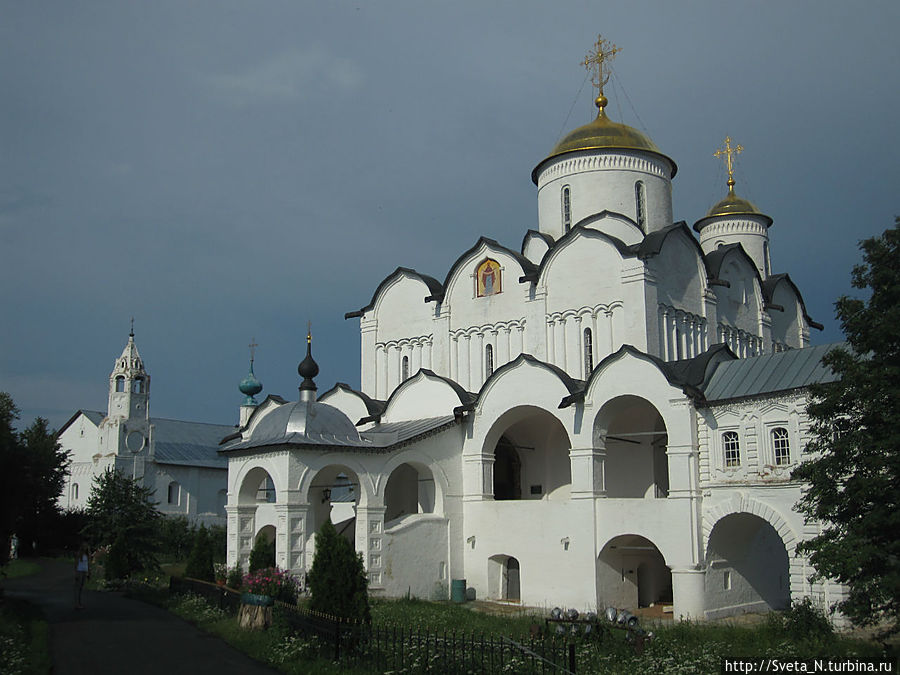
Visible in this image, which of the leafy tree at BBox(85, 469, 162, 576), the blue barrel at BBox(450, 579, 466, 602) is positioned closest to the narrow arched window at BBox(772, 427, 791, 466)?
the blue barrel at BBox(450, 579, 466, 602)

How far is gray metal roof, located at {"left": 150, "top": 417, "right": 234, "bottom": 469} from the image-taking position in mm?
42281

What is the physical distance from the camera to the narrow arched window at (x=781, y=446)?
17234 millimetres

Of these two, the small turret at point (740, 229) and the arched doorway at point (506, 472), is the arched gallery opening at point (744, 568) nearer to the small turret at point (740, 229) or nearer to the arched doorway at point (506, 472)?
the arched doorway at point (506, 472)

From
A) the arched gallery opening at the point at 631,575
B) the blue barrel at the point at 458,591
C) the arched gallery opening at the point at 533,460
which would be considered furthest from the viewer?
the arched gallery opening at the point at 533,460

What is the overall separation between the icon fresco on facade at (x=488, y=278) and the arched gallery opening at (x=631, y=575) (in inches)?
320

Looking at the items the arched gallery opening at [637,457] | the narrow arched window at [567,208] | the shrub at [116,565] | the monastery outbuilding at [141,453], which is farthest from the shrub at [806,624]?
the monastery outbuilding at [141,453]

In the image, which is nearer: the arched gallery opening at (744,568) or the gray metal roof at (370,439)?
the arched gallery opening at (744,568)

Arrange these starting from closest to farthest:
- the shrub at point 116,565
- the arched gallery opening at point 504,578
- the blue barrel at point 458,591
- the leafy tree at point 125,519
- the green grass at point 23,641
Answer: the green grass at point 23,641, the blue barrel at point 458,591, the arched gallery opening at point 504,578, the shrub at point 116,565, the leafy tree at point 125,519

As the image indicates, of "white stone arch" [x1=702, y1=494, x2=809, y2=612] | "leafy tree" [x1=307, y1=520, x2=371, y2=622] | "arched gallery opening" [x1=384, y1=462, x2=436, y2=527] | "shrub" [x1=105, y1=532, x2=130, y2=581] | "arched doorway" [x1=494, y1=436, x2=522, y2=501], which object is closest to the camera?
"leafy tree" [x1=307, y1=520, x2=371, y2=622]

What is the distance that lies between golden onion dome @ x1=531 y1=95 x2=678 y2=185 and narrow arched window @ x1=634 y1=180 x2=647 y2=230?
1126mm

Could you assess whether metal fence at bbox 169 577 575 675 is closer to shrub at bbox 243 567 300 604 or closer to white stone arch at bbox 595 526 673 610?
shrub at bbox 243 567 300 604

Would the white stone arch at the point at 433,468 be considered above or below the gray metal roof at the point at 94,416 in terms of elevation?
below

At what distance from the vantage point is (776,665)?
36.2 ft

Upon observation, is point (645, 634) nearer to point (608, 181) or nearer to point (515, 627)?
point (515, 627)
